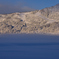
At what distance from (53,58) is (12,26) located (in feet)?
171

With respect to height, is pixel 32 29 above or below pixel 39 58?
above

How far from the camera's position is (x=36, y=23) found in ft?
223

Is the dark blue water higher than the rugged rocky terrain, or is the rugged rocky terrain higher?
the rugged rocky terrain

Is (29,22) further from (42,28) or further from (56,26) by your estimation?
(56,26)

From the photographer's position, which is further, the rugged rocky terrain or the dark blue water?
the rugged rocky terrain

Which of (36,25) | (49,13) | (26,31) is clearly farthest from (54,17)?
(26,31)

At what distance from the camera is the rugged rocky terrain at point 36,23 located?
6138 centimetres

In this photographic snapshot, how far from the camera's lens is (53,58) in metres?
14.9

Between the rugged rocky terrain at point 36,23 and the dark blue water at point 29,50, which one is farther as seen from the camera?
the rugged rocky terrain at point 36,23

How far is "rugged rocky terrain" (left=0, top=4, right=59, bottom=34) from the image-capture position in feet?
201

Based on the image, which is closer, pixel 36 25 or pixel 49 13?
pixel 36 25

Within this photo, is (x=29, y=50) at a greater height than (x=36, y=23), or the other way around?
(x=36, y=23)

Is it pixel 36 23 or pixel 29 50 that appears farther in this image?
pixel 36 23

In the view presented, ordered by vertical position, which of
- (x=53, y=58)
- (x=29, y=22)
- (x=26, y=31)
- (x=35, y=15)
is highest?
(x=35, y=15)
